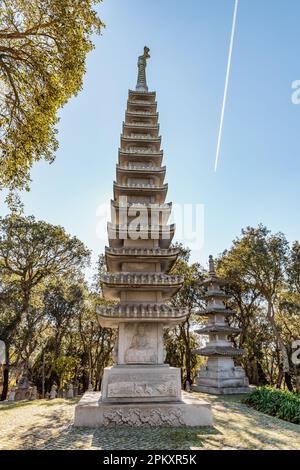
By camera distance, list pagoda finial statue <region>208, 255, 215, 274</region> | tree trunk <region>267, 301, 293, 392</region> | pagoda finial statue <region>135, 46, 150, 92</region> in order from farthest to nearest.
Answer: pagoda finial statue <region>208, 255, 215, 274</region>, tree trunk <region>267, 301, 293, 392</region>, pagoda finial statue <region>135, 46, 150, 92</region>

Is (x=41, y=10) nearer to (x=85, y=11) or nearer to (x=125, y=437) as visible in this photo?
(x=85, y=11)

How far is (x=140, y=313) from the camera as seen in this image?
11023 millimetres

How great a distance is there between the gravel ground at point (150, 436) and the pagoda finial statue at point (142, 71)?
16488 mm

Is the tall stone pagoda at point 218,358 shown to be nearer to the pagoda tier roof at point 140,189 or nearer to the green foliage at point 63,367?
the pagoda tier roof at point 140,189

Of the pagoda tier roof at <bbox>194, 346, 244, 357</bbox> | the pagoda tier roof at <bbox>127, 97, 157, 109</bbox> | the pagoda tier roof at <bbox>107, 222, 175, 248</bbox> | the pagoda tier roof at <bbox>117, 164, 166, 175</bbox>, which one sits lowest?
the pagoda tier roof at <bbox>194, 346, 244, 357</bbox>

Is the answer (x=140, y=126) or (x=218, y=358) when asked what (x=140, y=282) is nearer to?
(x=140, y=126)

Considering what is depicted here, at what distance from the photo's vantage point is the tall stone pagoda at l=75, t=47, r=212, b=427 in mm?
9938

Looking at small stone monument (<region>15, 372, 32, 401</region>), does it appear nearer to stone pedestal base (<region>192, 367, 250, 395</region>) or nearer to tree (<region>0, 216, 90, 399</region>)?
tree (<region>0, 216, 90, 399</region>)

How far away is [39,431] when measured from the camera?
9.44 m

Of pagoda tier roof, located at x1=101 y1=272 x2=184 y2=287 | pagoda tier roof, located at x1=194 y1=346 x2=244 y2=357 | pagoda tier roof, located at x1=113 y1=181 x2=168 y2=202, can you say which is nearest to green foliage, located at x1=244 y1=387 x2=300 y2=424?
pagoda tier roof, located at x1=194 y1=346 x2=244 y2=357

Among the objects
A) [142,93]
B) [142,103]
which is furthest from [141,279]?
[142,93]

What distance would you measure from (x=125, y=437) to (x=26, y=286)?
16.7 m

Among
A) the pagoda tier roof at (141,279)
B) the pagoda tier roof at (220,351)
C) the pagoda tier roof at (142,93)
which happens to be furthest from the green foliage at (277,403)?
the pagoda tier roof at (142,93)
